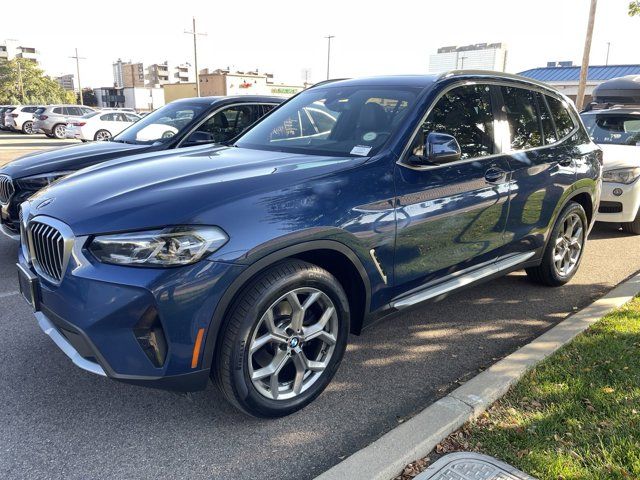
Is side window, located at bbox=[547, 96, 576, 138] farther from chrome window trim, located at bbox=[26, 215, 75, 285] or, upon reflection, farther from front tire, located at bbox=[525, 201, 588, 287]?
chrome window trim, located at bbox=[26, 215, 75, 285]

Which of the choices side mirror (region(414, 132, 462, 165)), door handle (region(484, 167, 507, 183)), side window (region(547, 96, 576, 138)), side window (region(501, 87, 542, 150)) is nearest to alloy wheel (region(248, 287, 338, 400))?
side mirror (region(414, 132, 462, 165))

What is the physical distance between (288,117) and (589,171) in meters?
2.86

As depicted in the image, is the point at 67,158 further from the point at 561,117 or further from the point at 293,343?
the point at 561,117

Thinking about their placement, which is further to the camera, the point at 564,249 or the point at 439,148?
the point at 564,249

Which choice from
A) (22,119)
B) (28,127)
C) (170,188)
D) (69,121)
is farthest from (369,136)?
(22,119)

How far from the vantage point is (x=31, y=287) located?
2.76m

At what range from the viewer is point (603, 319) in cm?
405

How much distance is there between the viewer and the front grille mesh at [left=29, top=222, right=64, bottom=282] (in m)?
2.59

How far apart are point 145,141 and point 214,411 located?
422cm

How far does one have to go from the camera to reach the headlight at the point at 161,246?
7.77 feet

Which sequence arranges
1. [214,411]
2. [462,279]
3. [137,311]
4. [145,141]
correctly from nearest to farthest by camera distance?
[137,311]
[214,411]
[462,279]
[145,141]

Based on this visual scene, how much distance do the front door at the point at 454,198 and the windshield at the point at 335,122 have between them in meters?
0.25

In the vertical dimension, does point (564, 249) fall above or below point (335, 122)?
below

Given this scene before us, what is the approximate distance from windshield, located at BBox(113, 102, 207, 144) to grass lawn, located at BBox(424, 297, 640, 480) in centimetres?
478
